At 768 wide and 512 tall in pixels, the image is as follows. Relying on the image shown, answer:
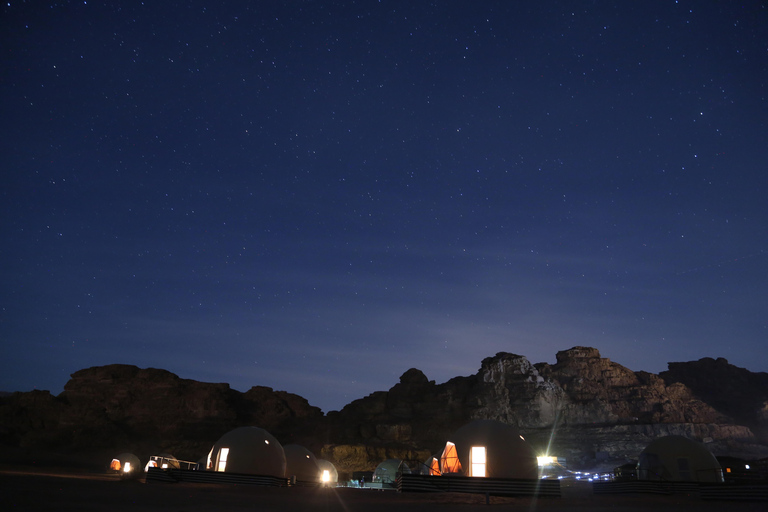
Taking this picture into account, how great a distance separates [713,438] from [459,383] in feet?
115

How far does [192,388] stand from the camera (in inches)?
3164

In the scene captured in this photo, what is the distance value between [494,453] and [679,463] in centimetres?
1250

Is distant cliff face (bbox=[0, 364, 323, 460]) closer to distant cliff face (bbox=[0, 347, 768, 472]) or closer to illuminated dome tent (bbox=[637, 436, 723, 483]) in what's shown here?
distant cliff face (bbox=[0, 347, 768, 472])

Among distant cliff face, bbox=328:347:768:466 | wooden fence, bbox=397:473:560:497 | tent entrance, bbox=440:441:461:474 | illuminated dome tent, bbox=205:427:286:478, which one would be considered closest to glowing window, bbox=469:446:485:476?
tent entrance, bbox=440:441:461:474

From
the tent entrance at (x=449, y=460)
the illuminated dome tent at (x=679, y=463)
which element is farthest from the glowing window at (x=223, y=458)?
the illuminated dome tent at (x=679, y=463)

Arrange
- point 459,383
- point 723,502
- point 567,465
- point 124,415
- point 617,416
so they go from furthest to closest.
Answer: point 459,383 → point 124,415 → point 617,416 → point 567,465 → point 723,502

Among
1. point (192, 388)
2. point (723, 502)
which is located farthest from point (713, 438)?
point (192, 388)

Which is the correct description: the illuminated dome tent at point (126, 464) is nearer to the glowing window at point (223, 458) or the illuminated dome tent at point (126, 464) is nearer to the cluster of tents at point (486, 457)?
the cluster of tents at point (486, 457)

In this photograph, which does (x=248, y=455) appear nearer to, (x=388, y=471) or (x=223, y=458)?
(x=223, y=458)

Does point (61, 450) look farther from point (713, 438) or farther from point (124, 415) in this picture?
point (713, 438)

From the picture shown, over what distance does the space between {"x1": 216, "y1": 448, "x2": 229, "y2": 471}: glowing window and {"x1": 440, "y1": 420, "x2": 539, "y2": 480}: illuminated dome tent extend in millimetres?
12350

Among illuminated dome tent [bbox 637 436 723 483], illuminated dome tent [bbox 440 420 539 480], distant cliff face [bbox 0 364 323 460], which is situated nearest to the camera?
illuminated dome tent [bbox 440 420 539 480]

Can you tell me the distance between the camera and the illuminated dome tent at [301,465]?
3147 centimetres

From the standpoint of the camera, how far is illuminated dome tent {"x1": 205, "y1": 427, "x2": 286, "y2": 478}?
25.5 meters
